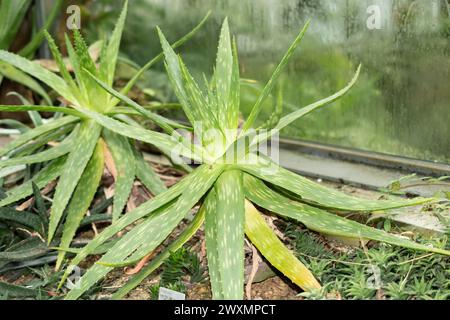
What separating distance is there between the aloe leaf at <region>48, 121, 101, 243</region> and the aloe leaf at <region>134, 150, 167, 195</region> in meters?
0.14

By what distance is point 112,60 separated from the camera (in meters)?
1.77

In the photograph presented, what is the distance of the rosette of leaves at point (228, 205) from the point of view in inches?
48.1

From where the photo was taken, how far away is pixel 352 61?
179 cm

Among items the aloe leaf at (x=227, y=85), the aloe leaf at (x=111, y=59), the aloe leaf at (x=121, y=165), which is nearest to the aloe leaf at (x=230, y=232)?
the aloe leaf at (x=227, y=85)

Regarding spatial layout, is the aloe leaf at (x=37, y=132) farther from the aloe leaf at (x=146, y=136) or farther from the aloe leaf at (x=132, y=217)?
the aloe leaf at (x=132, y=217)

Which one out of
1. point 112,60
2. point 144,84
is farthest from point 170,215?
point 144,84

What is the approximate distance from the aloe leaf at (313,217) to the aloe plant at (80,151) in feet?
1.24

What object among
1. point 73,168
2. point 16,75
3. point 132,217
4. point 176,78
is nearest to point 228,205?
point 132,217

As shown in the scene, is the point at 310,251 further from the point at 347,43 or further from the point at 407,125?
the point at 347,43

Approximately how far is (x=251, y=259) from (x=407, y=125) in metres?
0.62

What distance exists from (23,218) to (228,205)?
57cm

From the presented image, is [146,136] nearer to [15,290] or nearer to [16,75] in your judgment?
[15,290]

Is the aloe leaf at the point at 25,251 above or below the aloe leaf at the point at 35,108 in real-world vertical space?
below

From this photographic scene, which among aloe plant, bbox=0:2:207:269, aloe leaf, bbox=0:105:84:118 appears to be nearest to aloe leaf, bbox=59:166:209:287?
aloe plant, bbox=0:2:207:269
